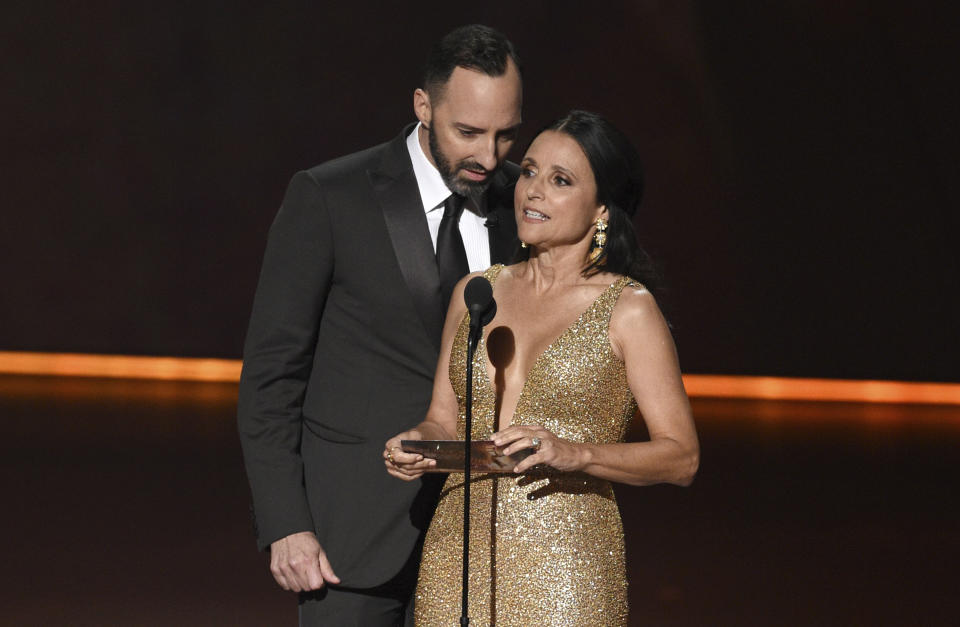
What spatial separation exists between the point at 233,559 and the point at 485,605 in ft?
10.2

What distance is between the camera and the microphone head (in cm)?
172

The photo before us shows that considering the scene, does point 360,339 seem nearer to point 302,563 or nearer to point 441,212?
point 441,212

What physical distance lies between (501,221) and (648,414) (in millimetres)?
581

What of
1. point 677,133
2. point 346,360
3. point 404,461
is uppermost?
point 677,133

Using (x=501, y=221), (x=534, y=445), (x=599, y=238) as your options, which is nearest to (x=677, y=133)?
(x=501, y=221)

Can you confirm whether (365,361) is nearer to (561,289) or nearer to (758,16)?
(561,289)

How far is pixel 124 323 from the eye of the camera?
1044cm

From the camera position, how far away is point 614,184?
2.02m

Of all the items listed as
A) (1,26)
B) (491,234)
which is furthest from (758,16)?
(491,234)

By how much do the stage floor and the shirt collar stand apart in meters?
2.35

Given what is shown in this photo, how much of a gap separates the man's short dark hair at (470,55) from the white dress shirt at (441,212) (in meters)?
0.13

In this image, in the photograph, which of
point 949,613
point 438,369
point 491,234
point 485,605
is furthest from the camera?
point 949,613

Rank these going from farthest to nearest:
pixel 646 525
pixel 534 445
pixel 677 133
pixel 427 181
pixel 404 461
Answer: pixel 677 133, pixel 646 525, pixel 427 181, pixel 404 461, pixel 534 445

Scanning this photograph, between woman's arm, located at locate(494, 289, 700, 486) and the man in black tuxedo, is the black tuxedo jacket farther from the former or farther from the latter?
woman's arm, located at locate(494, 289, 700, 486)
